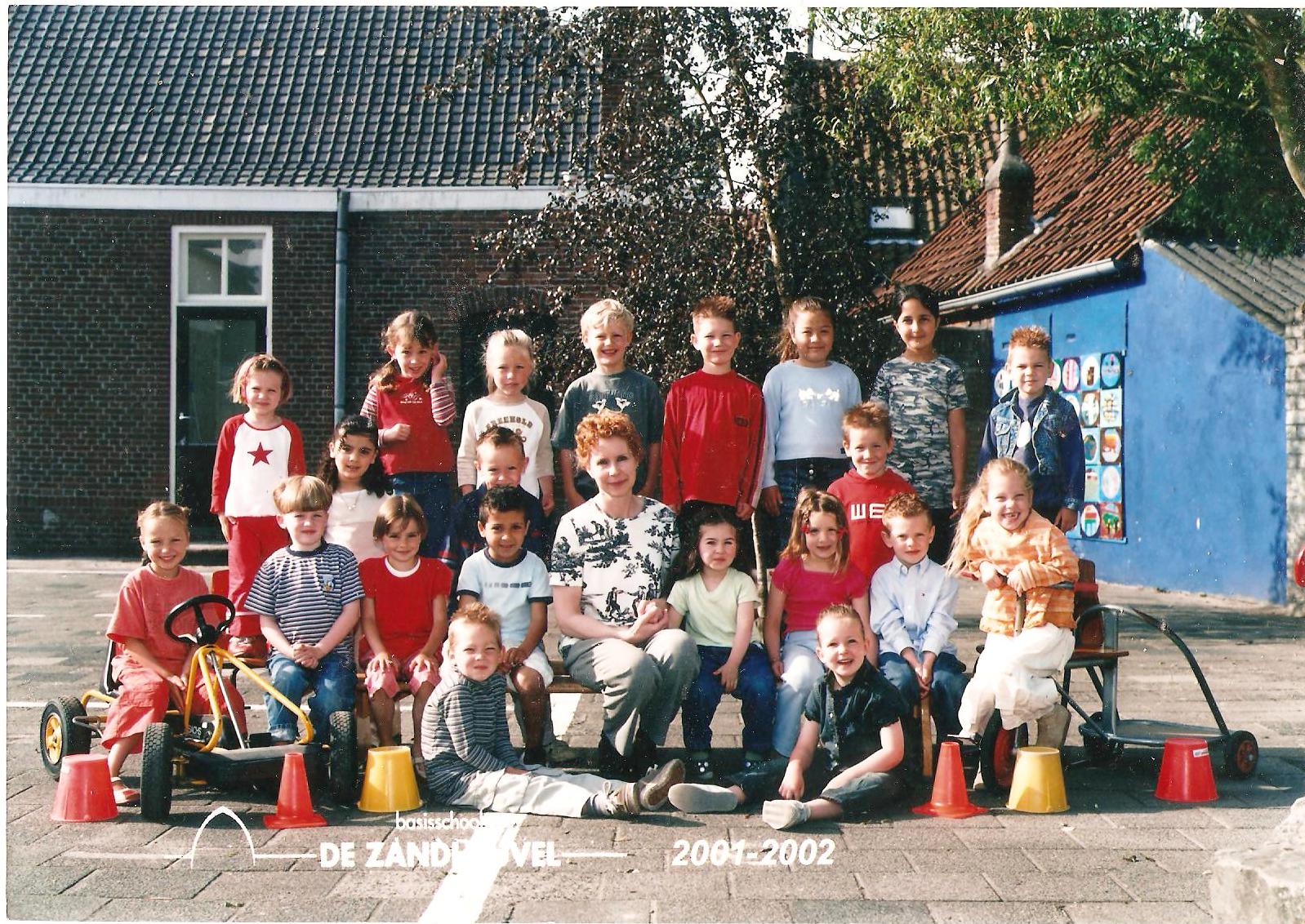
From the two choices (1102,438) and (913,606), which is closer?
(913,606)

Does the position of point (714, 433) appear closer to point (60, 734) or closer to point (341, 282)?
point (60, 734)

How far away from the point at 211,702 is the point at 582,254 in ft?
18.0

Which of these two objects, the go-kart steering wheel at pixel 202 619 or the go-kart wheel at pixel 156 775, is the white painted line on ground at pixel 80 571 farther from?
the go-kart wheel at pixel 156 775

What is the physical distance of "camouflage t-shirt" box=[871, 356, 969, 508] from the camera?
19.6 feet

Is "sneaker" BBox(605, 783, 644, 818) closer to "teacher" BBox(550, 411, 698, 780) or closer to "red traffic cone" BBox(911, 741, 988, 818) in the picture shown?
"teacher" BBox(550, 411, 698, 780)

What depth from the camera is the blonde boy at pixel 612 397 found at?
580cm

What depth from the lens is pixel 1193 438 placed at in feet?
38.5

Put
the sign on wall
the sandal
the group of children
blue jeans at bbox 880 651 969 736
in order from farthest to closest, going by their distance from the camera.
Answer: the sign on wall
blue jeans at bbox 880 651 969 736
the group of children
the sandal

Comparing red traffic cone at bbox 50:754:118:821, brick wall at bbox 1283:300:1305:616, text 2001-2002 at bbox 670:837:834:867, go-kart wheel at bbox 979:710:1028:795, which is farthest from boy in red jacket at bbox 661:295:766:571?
brick wall at bbox 1283:300:1305:616

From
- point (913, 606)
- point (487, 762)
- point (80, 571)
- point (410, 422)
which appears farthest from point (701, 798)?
point (80, 571)

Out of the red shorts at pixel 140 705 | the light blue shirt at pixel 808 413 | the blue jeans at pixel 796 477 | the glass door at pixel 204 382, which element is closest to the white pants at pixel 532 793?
the red shorts at pixel 140 705

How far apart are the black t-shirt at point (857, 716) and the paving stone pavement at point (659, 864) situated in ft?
1.01

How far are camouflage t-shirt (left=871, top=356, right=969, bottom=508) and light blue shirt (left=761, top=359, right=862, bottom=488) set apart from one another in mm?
237

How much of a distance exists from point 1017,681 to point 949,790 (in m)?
0.50
